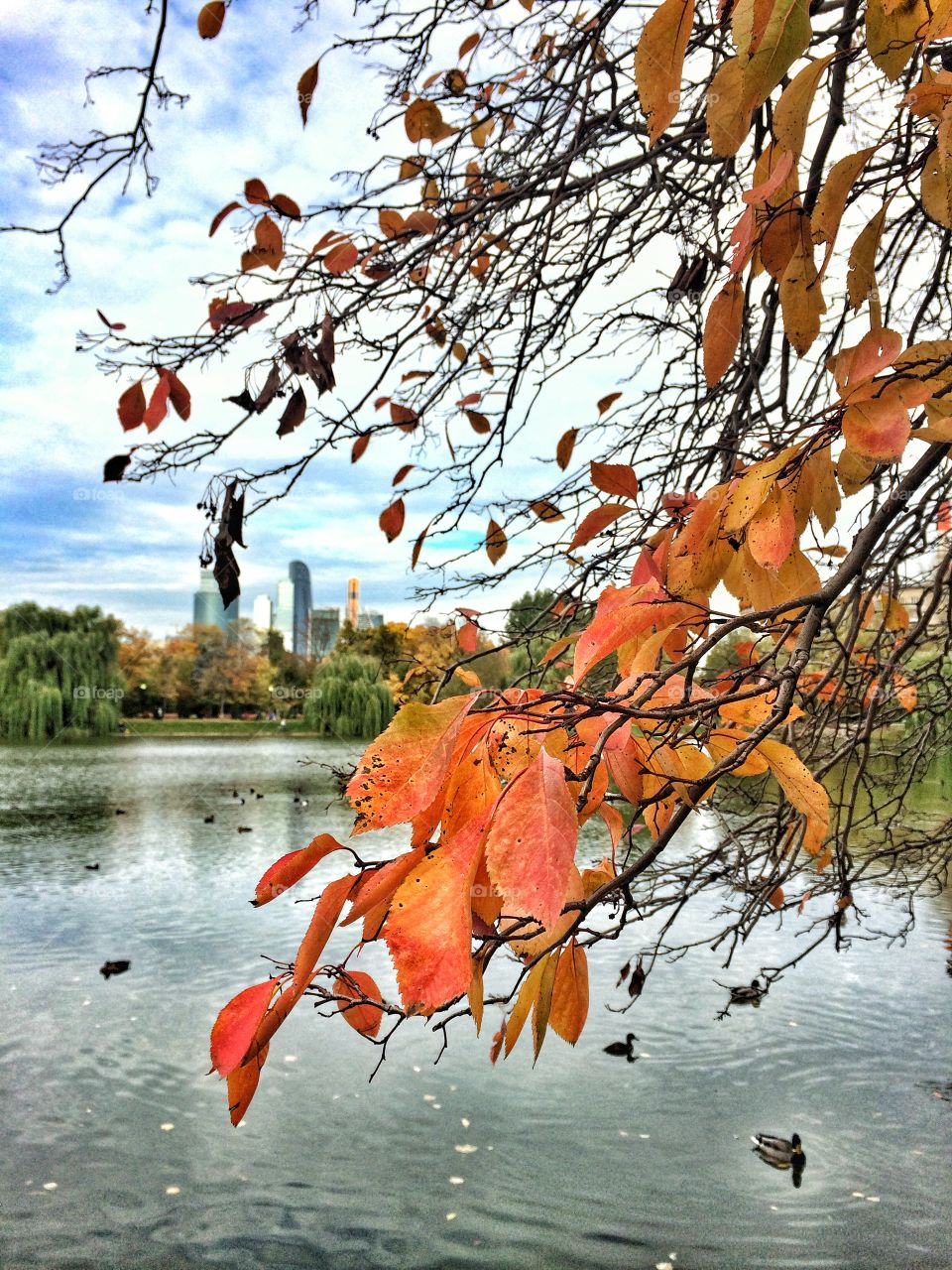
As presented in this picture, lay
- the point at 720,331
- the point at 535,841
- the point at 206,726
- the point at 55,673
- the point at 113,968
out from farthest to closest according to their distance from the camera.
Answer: the point at 206,726
the point at 55,673
the point at 113,968
the point at 720,331
the point at 535,841

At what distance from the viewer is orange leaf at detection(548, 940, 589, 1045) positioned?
1.78ft

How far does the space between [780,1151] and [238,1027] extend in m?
3.21

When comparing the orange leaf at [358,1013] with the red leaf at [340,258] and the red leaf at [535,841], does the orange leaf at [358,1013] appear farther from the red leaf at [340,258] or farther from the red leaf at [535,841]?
the red leaf at [340,258]

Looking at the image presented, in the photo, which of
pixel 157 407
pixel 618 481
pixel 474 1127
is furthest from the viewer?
pixel 474 1127

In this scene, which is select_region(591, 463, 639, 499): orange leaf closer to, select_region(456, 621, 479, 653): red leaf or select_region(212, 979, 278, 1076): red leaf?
select_region(212, 979, 278, 1076): red leaf

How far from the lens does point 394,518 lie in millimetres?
1391

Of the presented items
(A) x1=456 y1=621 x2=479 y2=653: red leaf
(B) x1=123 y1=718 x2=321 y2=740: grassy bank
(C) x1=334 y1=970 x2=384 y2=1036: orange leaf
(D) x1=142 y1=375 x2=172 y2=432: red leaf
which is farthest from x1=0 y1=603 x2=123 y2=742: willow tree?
(C) x1=334 y1=970 x2=384 y2=1036: orange leaf

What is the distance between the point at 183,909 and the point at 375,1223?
13.0 feet

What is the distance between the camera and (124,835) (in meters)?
9.24

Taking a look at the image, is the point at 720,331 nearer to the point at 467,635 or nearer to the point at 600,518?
the point at 600,518

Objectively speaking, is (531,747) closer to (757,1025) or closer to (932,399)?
(932,399)

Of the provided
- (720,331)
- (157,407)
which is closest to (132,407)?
(157,407)

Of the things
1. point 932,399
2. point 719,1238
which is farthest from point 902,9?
point 719,1238

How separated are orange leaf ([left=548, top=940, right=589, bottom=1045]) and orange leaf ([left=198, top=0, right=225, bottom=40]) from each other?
123cm
